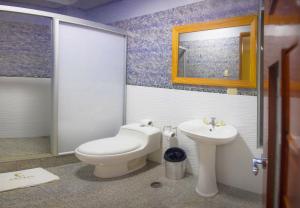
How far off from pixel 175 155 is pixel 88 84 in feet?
4.39

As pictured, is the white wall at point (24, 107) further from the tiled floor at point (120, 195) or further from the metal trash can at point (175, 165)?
the metal trash can at point (175, 165)

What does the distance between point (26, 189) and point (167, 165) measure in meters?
1.39

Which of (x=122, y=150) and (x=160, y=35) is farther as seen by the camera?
(x=160, y=35)

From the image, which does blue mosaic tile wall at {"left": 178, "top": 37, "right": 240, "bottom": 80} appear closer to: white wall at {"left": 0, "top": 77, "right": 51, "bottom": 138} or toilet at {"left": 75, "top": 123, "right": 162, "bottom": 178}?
toilet at {"left": 75, "top": 123, "right": 162, "bottom": 178}

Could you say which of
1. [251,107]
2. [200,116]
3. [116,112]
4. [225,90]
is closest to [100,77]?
[116,112]

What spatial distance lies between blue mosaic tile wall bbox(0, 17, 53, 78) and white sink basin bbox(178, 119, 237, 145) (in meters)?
2.24

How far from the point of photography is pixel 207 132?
2.31 m

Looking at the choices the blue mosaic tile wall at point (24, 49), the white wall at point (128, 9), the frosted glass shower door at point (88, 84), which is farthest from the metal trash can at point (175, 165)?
the blue mosaic tile wall at point (24, 49)

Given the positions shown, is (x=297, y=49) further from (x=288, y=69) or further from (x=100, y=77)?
(x=100, y=77)

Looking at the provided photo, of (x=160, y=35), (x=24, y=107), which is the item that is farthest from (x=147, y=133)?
(x=24, y=107)

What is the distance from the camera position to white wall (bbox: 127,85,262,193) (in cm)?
232

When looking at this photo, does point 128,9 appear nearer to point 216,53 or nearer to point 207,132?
point 216,53

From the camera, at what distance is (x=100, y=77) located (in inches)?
124

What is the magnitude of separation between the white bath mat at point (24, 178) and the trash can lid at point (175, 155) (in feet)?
3.89
